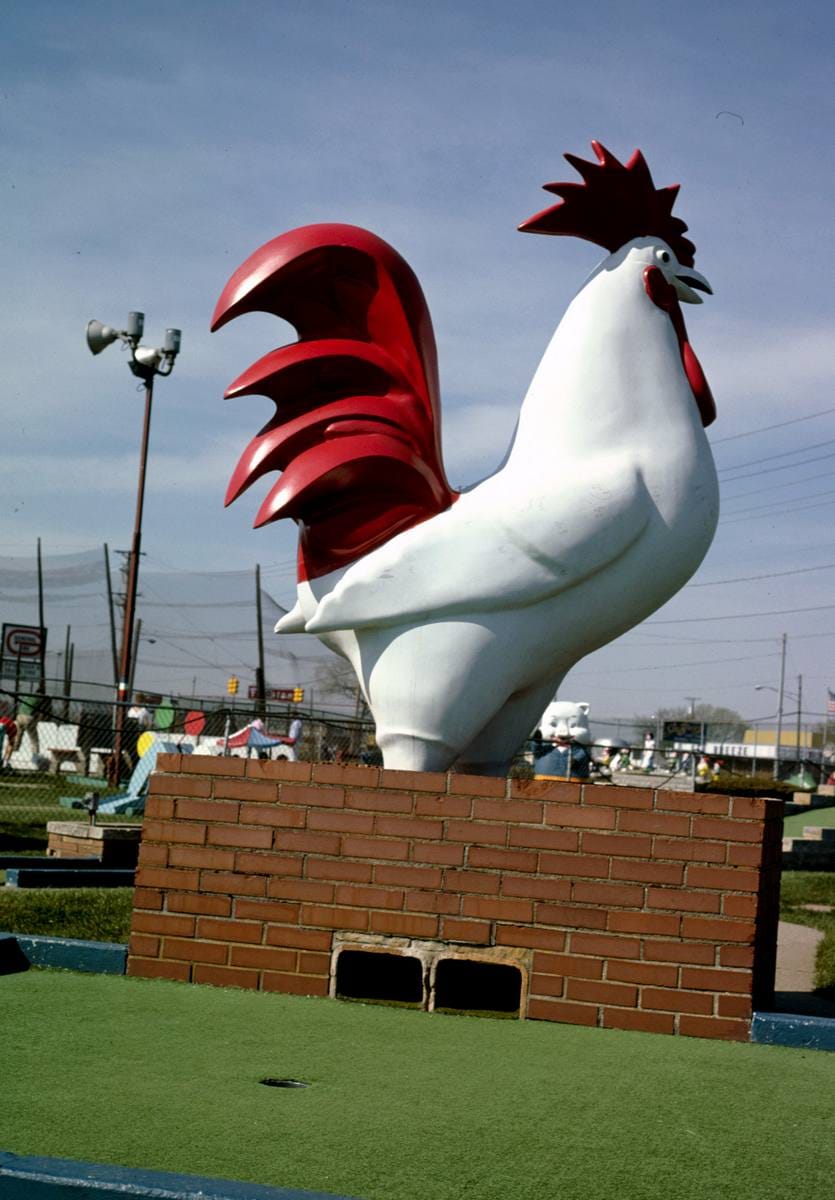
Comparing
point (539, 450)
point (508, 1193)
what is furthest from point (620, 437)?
point (508, 1193)

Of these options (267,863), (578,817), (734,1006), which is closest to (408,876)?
(267,863)

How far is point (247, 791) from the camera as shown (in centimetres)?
523

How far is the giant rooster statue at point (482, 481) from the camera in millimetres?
5426

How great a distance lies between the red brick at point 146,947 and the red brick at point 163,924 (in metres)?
0.02

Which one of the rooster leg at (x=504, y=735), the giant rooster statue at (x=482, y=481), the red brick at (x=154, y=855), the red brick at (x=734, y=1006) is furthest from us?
the rooster leg at (x=504, y=735)

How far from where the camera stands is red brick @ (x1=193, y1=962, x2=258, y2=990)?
5.10 meters

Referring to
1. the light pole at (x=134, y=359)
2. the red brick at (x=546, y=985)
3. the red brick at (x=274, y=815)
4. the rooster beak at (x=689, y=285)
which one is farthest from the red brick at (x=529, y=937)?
the light pole at (x=134, y=359)

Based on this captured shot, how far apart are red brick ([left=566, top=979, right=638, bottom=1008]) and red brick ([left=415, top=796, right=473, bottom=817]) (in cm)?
75

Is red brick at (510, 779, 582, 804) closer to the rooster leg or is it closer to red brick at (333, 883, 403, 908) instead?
red brick at (333, 883, 403, 908)

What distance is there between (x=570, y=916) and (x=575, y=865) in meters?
0.19

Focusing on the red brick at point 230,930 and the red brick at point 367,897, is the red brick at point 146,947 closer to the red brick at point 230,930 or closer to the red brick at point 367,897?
the red brick at point 230,930

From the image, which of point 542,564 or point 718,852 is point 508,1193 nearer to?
point 718,852

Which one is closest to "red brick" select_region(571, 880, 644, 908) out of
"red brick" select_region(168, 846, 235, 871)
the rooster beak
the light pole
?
"red brick" select_region(168, 846, 235, 871)

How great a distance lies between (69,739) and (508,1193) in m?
26.1
